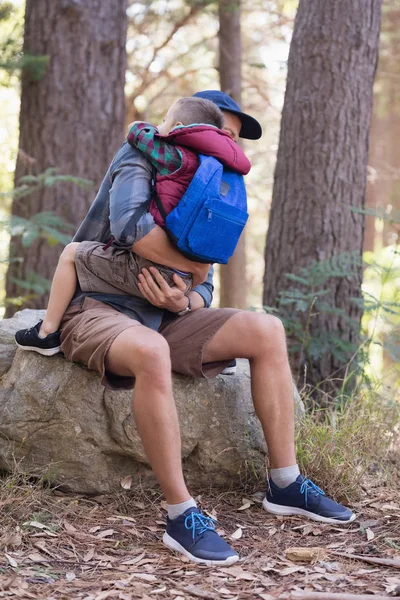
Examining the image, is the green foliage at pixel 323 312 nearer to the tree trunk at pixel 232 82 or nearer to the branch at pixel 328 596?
the branch at pixel 328 596

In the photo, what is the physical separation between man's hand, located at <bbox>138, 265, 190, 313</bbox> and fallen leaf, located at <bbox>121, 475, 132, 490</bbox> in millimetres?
940

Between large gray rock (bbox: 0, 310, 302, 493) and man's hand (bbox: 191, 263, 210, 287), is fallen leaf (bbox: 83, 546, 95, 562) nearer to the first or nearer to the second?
large gray rock (bbox: 0, 310, 302, 493)

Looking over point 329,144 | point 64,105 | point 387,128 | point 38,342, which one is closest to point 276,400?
point 38,342

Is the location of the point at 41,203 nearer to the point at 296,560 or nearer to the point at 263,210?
the point at 296,560

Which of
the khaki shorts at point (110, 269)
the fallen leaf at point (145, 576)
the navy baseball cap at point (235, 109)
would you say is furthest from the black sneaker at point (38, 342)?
the navy baseball cap at point (235, 109)

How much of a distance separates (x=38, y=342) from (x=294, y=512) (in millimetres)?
1452

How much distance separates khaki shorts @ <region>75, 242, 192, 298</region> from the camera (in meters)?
3.11

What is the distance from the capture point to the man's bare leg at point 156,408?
2.78m

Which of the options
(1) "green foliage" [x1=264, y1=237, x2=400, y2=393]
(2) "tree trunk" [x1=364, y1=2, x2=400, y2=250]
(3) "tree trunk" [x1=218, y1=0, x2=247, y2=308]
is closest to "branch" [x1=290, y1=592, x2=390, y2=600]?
(1) "green foliage" [x1=264, y1=237, x2=400, y2=393]

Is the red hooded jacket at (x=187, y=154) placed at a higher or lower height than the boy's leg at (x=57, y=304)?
higher

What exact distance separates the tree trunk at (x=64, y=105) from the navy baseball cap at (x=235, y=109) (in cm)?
310

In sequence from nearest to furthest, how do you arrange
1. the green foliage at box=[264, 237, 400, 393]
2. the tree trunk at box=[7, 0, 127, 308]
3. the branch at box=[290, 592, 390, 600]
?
the branch at box=[290, 592, 390, 600]
the green foliage at box=[264, 237, 400, 393]
the tree trunk at box=[7, 0, 127, 308]

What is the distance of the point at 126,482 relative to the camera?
3.44 metres

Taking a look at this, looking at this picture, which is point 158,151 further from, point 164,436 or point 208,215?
point 164,436
